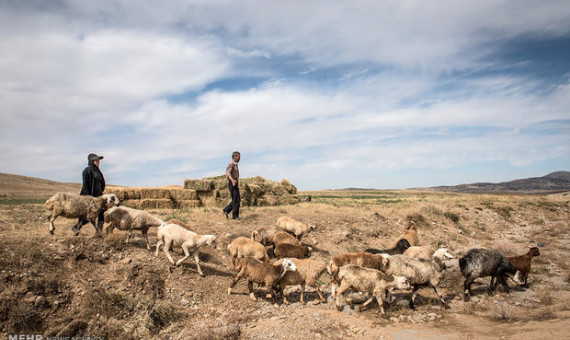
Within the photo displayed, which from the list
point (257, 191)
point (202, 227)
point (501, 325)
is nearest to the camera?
point (501, 325)

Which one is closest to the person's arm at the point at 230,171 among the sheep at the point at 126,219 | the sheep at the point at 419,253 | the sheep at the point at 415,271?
the sheep at the point at 126,219

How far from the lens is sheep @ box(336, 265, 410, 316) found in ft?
26.6

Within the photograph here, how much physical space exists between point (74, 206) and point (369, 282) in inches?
328

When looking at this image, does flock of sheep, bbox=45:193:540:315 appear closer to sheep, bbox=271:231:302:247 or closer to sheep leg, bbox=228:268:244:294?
sheep leg, bbox=228:268:244:294

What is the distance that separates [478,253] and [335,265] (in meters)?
4.30

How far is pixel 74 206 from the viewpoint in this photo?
29.9ft

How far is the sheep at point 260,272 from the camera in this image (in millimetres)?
8422

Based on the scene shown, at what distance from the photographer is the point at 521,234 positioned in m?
20.3

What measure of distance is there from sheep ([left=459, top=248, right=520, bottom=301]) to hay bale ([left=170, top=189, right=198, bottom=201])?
52.5ft

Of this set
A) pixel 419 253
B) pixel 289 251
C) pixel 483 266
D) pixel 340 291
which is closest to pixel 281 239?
pixel 289 251

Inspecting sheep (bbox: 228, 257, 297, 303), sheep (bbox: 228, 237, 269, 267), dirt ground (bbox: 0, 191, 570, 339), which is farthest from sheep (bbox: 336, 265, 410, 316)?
sheep (bbox: 228, 237, 269, 267)

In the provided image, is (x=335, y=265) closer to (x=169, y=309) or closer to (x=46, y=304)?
(x=169, y=309)

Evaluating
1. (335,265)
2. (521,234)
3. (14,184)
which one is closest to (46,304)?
(335,265)

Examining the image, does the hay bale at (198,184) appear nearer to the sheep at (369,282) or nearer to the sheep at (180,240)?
the sheep at (180,240)
